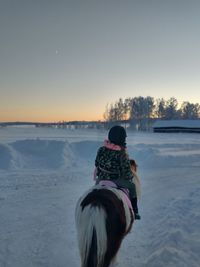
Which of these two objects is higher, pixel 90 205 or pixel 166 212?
pixel 90 205

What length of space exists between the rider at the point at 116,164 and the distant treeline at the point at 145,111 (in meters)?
108

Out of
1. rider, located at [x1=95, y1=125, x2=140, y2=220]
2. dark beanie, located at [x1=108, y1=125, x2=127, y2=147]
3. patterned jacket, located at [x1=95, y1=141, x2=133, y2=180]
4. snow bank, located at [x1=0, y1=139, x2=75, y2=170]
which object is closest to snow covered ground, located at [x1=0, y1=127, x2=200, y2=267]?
snow bank, located at [x1=0, y1=139, x2=75, y2=170]

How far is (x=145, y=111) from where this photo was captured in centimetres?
11744

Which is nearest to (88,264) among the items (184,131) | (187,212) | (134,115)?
(187,212)

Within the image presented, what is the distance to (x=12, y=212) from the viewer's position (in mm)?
8445

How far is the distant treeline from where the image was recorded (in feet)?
382

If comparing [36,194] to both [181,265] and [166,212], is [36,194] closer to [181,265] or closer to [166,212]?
[166,212]

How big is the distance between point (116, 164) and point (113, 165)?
0.05m

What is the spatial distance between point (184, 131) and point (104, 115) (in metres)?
43.8

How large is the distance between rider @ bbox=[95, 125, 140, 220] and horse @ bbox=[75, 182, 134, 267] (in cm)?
75

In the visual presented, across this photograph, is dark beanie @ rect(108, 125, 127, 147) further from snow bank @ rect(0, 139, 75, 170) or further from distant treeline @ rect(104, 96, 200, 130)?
distant treeline @ rect(104, 96, 200, 130)

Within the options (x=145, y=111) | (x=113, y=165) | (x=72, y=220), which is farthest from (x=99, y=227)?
(x=145, y=111)

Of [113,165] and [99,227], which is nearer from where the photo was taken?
[99,227]

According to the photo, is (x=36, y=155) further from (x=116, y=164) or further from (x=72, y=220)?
(x=116, y=164)
